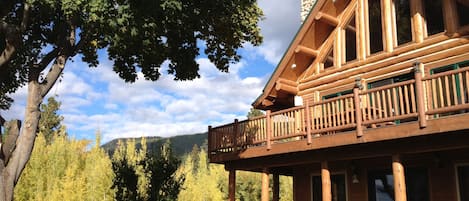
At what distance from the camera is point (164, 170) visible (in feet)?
67.1

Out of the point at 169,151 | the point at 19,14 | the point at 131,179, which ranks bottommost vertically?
the point at 131,179

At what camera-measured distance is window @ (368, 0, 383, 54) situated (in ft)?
46.8

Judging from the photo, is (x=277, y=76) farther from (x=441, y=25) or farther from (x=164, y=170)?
(x=164, y=170)

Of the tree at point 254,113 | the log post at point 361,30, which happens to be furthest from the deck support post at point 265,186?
the tree at point 254,113

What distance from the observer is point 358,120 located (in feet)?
36.8

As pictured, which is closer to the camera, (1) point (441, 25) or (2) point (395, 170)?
(2) point (395, 170)

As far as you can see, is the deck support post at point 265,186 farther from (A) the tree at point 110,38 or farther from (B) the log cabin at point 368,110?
(A) the tree at point 110,38

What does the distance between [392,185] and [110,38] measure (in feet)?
30.0

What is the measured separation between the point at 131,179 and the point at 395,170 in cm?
1297

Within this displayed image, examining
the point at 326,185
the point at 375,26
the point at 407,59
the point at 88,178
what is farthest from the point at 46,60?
the point at 88,178

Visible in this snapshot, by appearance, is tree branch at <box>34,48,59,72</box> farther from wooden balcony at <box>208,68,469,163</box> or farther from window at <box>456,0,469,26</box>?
window at <box>456,0,469,26</box>

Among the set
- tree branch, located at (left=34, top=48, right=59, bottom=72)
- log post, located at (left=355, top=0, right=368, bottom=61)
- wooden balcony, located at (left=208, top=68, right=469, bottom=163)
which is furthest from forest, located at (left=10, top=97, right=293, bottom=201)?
log post, located at (left=355, top=0, right=368, bottom=61)

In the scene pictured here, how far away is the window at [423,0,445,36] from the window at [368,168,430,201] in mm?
3959

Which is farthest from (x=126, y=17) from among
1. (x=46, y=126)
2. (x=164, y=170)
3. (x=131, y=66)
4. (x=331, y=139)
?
(x=46, y=126)
